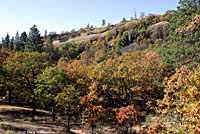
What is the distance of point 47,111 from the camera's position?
82812mm

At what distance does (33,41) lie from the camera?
151 meters

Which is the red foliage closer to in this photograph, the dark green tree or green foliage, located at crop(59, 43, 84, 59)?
the dark green tree

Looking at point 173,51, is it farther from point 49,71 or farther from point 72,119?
point 72,119

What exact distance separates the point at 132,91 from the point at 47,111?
19387 mm

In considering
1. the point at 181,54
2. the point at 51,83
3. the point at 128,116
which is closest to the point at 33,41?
the point at 51,83

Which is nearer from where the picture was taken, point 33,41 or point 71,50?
point 33,41

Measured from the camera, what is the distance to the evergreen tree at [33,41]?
148m

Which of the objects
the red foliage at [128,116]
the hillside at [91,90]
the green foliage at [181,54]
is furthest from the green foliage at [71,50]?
the green foliage at [181,54]

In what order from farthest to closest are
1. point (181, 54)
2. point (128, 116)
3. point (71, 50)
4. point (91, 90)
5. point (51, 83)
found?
point (71, 50), point (91, 90), point (51, 83), point (128, 116), point (181, 54)

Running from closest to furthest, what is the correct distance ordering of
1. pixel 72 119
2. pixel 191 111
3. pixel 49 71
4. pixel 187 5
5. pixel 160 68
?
pixel 191 111 < pixel 187 5 < pixel 49 71 < pixel 72 119 < pixel 160 68

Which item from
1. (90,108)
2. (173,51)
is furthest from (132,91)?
(173,51)

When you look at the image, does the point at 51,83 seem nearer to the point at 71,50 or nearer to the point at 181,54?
the point at 181,54

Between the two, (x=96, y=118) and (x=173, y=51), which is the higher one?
(x=173, y=51)

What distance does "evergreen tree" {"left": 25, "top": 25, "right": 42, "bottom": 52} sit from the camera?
147750 millimetres
